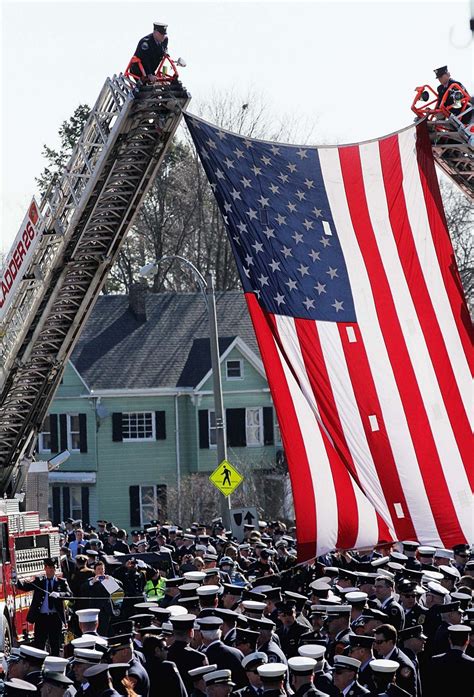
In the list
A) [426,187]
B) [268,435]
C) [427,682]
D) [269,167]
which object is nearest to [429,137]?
[426,187]

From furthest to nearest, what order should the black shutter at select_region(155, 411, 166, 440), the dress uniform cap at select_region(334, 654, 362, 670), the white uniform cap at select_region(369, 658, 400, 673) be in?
1. the black shutter at select_region(155, 411, 166, 440)
2. the dress uniform cap at select_region(334, 654, 362, 670)
3. the white uniform cap at select_region(369, 658, 400, 673)

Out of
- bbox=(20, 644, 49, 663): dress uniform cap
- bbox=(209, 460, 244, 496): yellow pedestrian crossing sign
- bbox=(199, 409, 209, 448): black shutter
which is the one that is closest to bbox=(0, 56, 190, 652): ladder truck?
bbox=(209, 460, 244, 496): yellow pedestrian crossing sign

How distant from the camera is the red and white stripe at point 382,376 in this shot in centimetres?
1341

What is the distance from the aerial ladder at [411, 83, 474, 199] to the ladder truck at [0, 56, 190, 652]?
10.6 ft

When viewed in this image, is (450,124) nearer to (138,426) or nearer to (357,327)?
(357,327)

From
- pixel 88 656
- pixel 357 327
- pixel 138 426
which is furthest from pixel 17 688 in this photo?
pixel 138 426

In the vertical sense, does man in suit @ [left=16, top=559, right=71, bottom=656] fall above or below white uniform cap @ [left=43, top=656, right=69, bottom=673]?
above

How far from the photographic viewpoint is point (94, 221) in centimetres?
1891

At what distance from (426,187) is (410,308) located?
1.35 m

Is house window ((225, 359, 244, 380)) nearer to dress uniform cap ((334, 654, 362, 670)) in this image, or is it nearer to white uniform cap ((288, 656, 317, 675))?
dress uniform cap ((334, 654, 362, 670))

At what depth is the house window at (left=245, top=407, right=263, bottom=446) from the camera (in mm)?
47688

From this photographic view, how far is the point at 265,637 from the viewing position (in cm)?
1148

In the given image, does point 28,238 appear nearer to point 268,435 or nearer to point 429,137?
point 429,137

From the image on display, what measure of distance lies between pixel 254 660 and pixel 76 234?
958 centimetres
